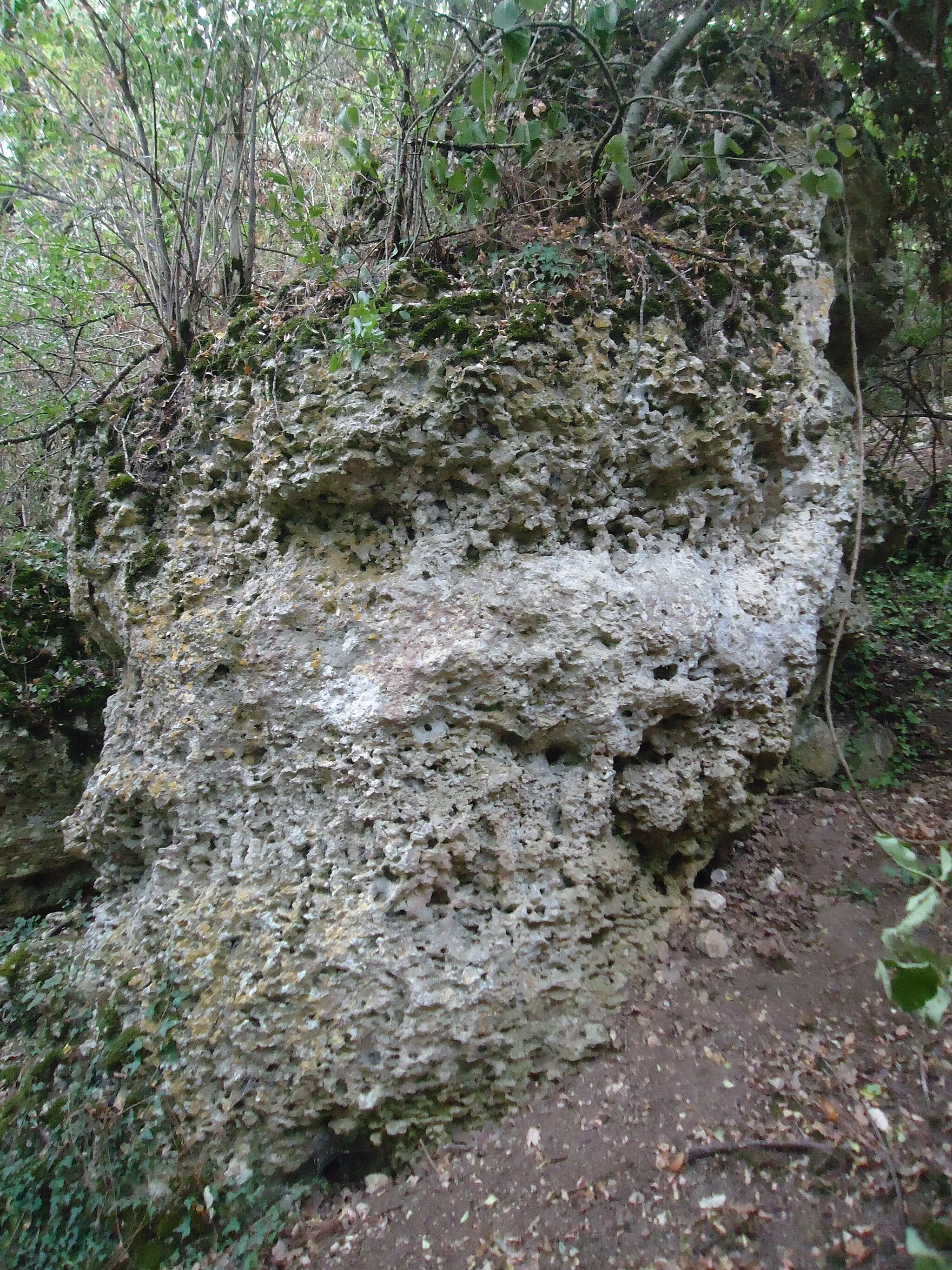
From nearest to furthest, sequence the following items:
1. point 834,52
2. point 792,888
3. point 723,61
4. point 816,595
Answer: point 792,888 < point 816,595 < point 723,61 < point 834,52

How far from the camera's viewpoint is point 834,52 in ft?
A: 14.6

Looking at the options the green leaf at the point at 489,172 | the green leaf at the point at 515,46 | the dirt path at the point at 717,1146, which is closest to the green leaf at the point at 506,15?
the green leaf at the point at 515,46

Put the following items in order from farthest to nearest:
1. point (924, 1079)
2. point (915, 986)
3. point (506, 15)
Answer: point (924, 1079)
point (506, 15)
point (915, 986)

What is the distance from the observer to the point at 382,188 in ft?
11.0

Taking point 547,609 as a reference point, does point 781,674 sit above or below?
below

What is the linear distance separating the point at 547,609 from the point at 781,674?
4.29 ft

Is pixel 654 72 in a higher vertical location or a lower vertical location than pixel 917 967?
higher

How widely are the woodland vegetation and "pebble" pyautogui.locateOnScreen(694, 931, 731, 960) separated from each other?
1542 mm

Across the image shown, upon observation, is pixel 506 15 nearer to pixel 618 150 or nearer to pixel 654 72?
pixel 618 150

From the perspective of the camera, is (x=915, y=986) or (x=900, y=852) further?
(x=900, y=852)

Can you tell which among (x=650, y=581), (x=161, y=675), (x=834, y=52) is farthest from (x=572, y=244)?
(x=834, y=52)

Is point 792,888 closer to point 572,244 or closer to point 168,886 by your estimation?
point 168,886

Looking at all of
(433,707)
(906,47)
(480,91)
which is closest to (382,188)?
(480,91)

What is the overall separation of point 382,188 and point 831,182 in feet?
6.73
